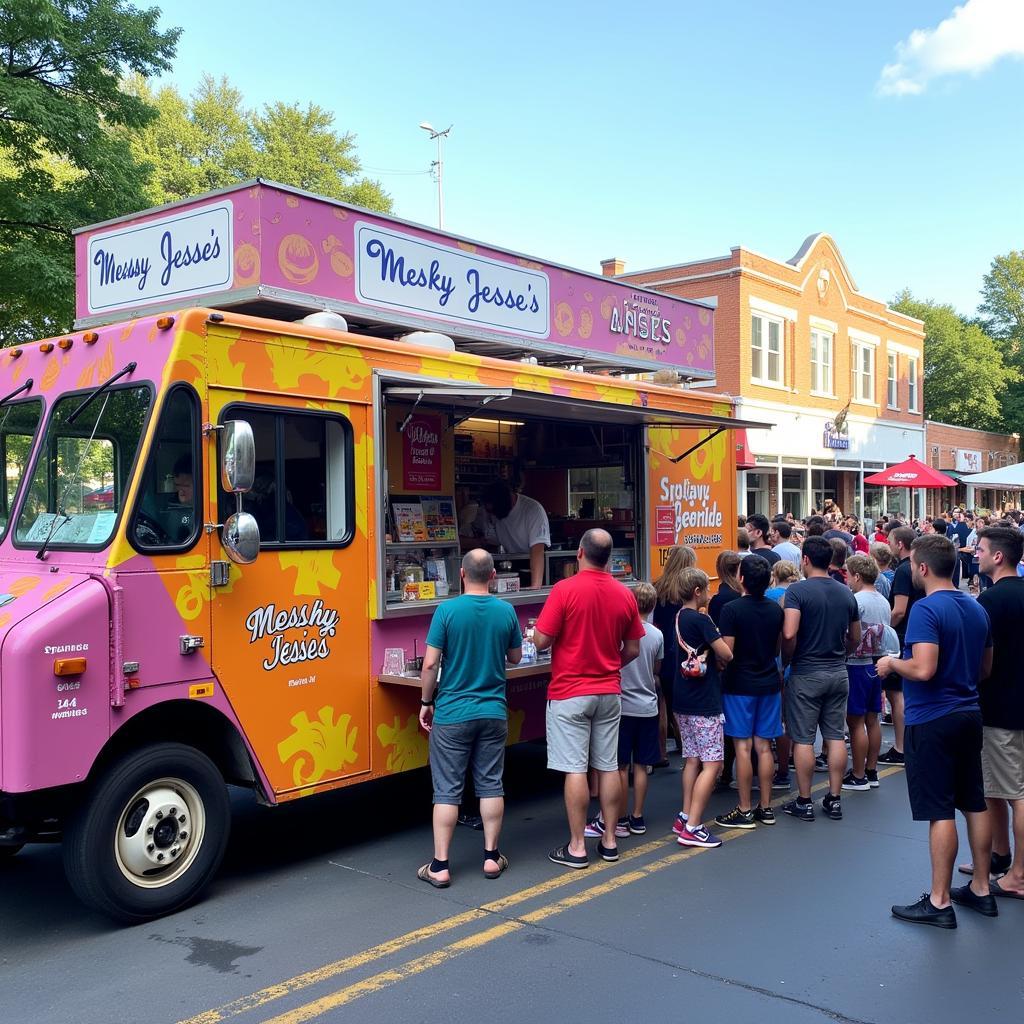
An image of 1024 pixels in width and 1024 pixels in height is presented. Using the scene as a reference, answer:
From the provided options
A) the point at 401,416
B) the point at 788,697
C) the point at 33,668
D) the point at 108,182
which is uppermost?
the point at 108,182

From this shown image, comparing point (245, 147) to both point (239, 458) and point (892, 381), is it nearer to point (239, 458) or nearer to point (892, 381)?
point (892, 381)

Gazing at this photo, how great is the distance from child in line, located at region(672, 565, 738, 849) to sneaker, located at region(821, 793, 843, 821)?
0.99 metres

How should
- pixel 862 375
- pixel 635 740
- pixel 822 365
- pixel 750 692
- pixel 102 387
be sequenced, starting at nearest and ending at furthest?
pixel 102 387 → pixel 635 740 → pixel 750 692 → pixel 822 365 → pixel 862 375

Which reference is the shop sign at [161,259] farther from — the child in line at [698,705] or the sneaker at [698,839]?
the sneaker at [698,839]

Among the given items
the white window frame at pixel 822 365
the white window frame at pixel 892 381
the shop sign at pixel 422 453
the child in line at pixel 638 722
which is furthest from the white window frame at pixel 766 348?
the child in line at pixel 638 722

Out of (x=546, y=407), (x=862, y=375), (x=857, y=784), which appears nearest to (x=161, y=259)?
(x=546, y=407)

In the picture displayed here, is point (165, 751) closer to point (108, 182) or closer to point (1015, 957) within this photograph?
point (1015, 957)

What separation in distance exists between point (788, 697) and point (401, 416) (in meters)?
3.35

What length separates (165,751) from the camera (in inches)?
194

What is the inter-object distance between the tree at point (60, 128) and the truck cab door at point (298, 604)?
8961mm

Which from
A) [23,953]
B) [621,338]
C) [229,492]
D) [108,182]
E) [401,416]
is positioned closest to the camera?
[23,953]

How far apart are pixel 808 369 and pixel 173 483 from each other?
28.1 m

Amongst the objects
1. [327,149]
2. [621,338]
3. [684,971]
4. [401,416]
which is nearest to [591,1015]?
[684,971]

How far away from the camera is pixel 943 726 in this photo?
4.93 metres
